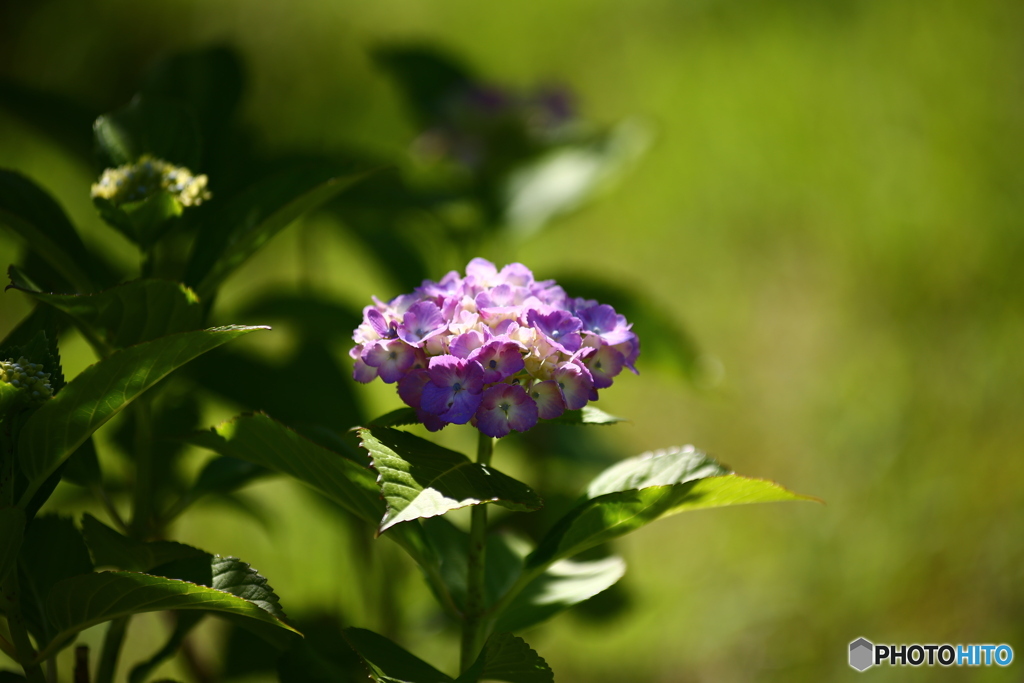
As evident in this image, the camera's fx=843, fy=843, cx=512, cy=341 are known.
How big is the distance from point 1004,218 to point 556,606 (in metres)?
2.22

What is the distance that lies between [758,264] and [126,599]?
7.60 ft

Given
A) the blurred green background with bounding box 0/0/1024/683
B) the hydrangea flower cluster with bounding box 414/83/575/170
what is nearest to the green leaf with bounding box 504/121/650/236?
the hydrangea flower cluster with bounding box 414/83/575/170

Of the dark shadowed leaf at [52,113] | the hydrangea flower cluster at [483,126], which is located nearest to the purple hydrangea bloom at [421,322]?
the dark shadowed leaf at [52,113]

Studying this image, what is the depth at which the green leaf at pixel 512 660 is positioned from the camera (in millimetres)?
765

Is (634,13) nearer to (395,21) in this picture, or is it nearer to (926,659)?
(395,21)

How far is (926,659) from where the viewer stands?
1.52 m

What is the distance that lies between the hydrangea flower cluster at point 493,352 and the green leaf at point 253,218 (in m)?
0.17

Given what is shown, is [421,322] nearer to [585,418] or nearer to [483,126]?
[585,418]

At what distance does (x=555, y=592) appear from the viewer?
994 mm

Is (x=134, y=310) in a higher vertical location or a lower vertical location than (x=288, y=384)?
lower

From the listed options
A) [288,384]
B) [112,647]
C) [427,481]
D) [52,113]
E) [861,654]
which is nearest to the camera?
[427,481]

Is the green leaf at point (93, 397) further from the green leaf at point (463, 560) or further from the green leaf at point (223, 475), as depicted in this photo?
the green leaf at point (463, 560)

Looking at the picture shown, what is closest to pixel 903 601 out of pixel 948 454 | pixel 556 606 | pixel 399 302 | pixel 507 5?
pixel 948 454

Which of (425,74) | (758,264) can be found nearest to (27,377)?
(425,74)
